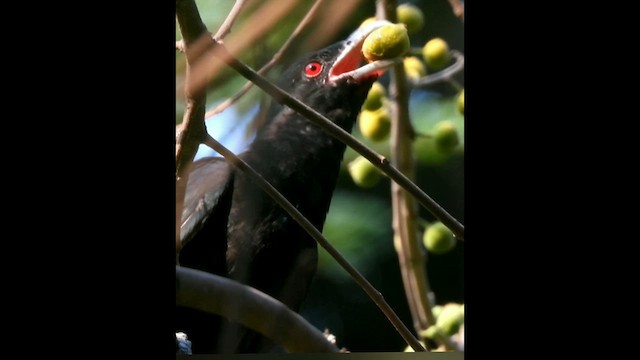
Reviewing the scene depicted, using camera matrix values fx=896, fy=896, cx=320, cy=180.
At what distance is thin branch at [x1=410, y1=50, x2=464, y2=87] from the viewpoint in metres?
1.31

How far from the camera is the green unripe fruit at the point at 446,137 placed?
129 cm

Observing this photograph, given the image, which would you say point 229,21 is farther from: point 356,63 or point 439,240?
point 439,240

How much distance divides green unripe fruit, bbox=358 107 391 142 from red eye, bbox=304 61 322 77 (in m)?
0.10

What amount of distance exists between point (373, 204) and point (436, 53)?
0.24 metres

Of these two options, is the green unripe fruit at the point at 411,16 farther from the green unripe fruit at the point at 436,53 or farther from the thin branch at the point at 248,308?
the thin branch at the point at 248,308

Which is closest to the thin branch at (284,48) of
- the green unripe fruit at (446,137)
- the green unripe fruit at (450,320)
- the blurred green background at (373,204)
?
the blurred green background at (373,204)

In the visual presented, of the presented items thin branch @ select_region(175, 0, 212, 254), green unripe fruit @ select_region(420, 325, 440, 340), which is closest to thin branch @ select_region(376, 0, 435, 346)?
green unripe fruit @ select_region(420, 325, 440, 340)

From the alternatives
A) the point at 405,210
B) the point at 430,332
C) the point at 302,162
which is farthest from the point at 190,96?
the point at 430,332

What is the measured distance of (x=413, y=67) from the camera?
1318mm
